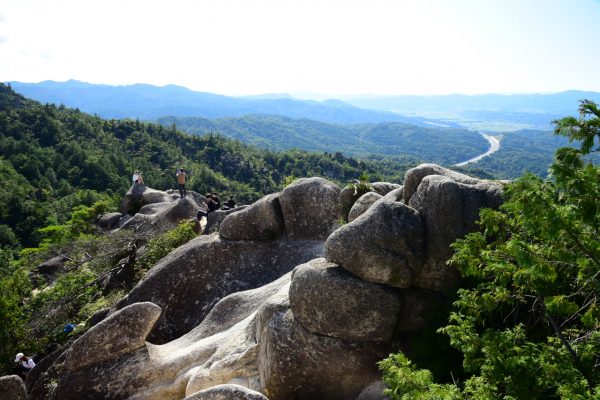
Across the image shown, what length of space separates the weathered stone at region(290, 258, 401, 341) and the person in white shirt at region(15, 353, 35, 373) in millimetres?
12797

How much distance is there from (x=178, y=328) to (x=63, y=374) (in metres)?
4.34

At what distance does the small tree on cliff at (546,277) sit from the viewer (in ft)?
19.3

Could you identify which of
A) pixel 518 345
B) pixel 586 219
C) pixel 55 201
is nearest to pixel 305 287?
pixel 518 345

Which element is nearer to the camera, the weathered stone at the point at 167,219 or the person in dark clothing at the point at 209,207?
the person in dark clothing at the point at 209,207

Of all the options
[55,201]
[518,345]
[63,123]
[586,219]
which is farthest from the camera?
[63,123]

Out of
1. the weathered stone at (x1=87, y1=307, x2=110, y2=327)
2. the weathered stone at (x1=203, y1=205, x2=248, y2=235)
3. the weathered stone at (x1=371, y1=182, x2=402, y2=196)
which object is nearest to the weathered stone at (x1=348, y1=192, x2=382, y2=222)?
the weathered stone at (x1=371, y1=182, x2=402, y2=196)

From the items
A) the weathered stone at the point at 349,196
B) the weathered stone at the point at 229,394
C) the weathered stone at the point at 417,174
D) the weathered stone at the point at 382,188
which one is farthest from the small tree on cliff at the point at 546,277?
the weathered stone at the point at 382,188

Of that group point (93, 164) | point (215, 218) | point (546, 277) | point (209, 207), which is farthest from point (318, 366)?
point (93, 164)

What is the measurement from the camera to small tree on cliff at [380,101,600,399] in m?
5.88

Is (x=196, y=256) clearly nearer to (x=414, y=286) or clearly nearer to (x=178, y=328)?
(x=178, y=328)

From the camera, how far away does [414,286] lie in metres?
11.6

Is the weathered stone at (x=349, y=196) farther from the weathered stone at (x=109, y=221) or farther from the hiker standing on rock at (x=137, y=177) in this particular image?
the weathered stone at (x=109, y=221)

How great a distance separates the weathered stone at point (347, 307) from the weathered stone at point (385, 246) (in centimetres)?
37

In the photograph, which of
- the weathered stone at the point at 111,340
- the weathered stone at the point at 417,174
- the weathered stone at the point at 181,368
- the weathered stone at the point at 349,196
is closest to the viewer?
the weathered stone at the point at 181,368
